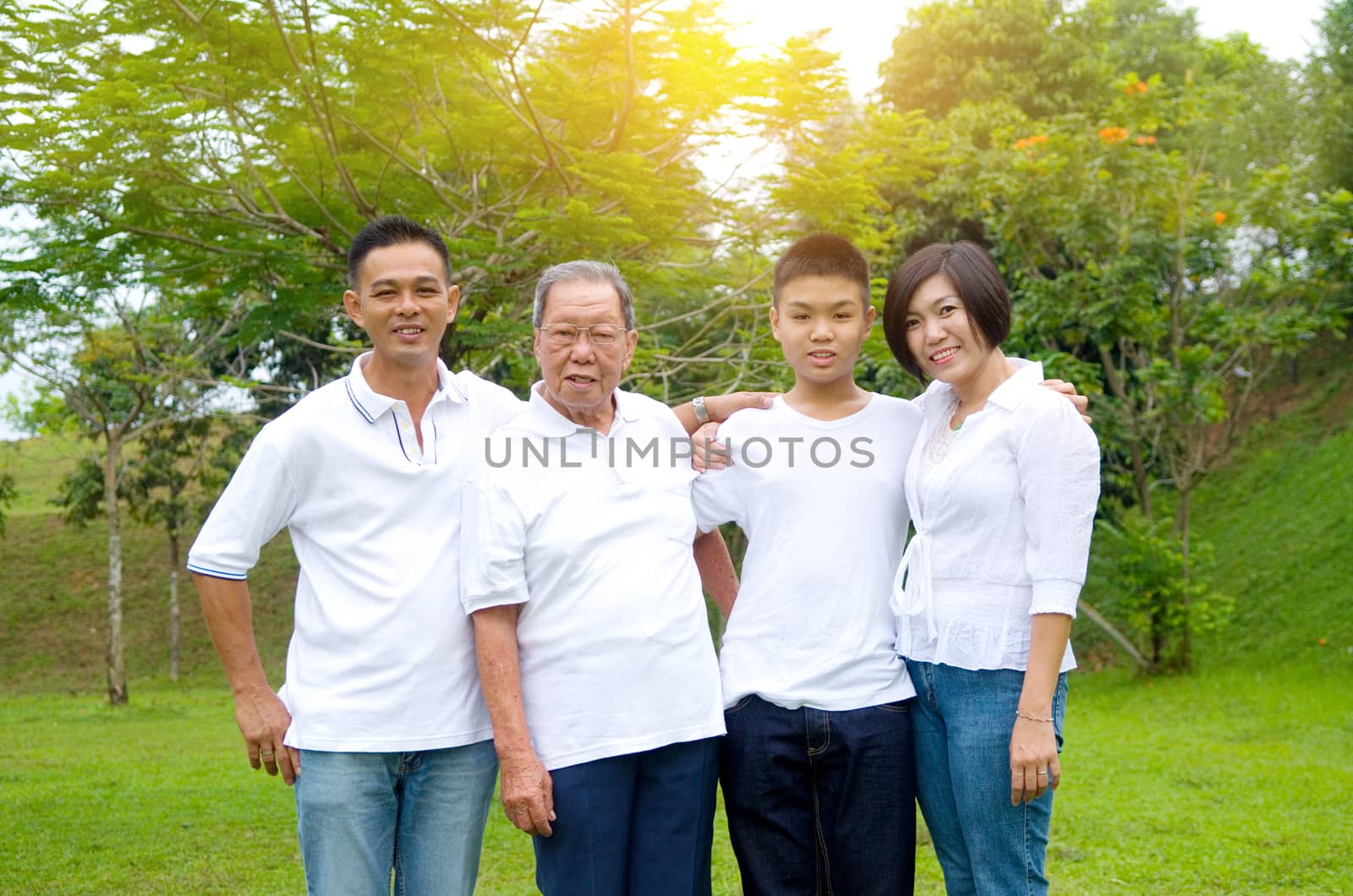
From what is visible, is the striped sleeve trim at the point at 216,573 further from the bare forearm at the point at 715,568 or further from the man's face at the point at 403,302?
the bare forearm at the point at 715,568

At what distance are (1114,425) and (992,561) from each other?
29.4 ft

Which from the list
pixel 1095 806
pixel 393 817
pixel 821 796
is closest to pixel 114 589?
pixel 1095 806

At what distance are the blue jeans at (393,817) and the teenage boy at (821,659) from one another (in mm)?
548

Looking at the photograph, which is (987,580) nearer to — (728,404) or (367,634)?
(728,404)

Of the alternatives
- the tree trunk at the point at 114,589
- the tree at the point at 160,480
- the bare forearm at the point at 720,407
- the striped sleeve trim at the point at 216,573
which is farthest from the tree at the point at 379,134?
the tree at the point at 160,480

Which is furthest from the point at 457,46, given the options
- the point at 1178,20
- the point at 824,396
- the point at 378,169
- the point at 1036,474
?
the point at 1178,20

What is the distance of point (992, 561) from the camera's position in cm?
227

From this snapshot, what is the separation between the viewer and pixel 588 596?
2.21 m

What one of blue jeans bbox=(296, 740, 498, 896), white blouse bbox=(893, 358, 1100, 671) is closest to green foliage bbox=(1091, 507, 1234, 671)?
white blouse bbox=(893, 358, 1100, 671)

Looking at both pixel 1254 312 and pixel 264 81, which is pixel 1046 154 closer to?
pixel 1254 312

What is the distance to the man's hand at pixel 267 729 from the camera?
231cm

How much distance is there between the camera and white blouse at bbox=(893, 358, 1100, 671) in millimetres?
2184

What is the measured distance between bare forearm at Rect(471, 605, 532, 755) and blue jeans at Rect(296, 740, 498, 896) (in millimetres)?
202

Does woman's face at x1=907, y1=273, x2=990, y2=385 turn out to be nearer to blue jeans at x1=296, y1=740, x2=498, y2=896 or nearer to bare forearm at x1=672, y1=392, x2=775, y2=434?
bare forearm at x1=672, y1=392, x2=775, y2=434
